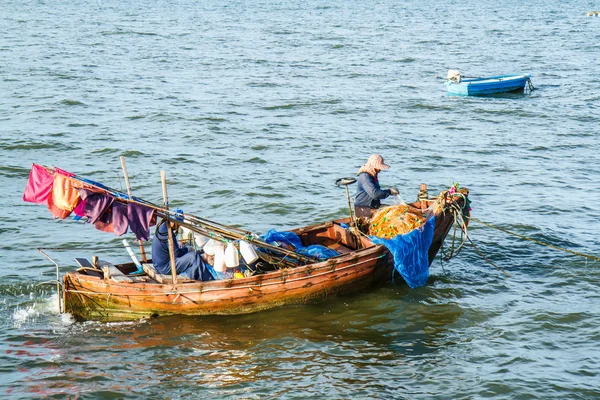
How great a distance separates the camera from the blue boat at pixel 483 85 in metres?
32.0

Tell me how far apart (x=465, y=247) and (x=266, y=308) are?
5570 mm

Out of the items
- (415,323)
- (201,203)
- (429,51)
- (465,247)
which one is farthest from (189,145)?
(429,51)

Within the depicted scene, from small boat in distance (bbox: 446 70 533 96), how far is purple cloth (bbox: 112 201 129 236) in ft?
73.4

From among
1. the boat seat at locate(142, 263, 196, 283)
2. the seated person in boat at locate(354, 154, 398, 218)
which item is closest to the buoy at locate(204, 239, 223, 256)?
the boat seat at locate(142, 263, 196, 283)

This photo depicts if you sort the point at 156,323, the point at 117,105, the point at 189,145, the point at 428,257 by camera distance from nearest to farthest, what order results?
the point at 156,323 < the point at 428,257 < the point at 189,145 < the point at 117,105

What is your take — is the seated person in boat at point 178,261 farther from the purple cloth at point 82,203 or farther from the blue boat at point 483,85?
the blue boat at point 483,85

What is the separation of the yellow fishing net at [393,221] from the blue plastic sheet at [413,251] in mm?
260

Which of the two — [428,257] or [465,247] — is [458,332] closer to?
[428,257]

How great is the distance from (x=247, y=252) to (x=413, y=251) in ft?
10.2

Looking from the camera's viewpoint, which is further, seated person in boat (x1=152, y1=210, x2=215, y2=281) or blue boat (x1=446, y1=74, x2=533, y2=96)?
blue boat (x1=446, y1=74, x2=533, y2=96)

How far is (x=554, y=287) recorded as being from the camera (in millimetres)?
14859

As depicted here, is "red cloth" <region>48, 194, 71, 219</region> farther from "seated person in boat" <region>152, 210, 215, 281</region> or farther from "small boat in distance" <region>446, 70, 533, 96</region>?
"small boat in distance" <region>446, 70, 533, 96</region>

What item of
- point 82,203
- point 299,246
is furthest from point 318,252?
point 82,203

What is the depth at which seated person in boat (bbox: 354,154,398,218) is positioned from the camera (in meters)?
14.6
